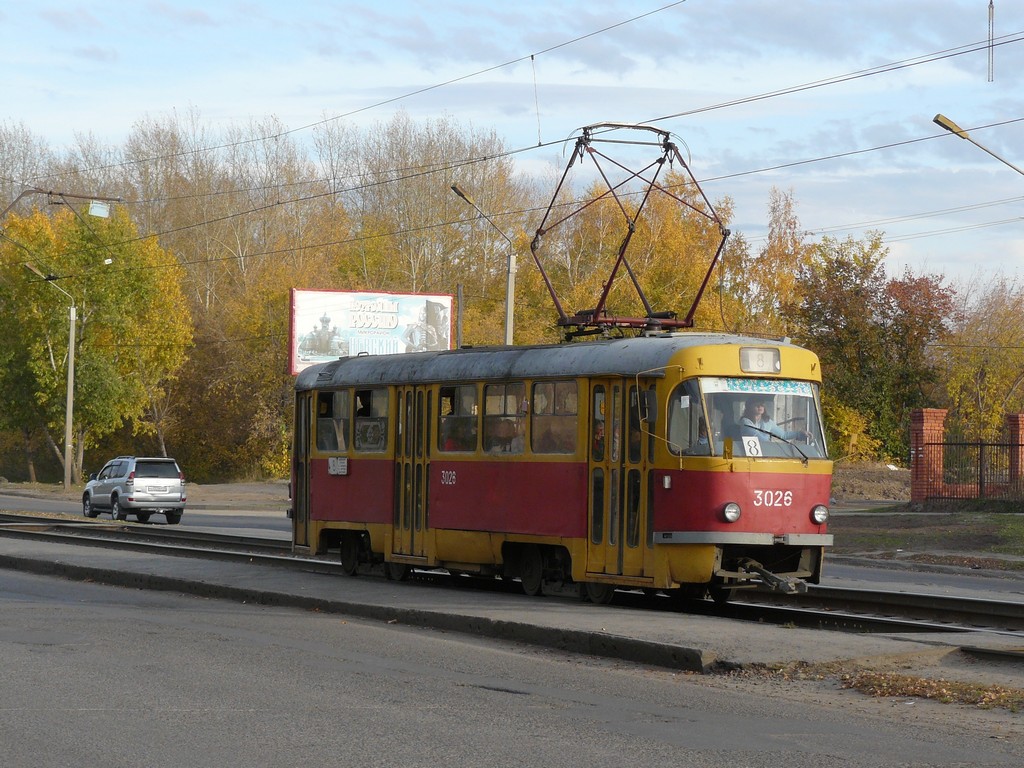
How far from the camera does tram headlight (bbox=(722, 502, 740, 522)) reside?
46.9 ft

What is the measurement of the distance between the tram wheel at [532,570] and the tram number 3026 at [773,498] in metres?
2.95

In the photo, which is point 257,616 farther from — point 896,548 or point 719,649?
point 896,548

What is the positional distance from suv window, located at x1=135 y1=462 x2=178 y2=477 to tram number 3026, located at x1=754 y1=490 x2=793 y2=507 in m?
25.3

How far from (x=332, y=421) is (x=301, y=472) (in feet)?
3.65

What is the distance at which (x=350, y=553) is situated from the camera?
19625 mm

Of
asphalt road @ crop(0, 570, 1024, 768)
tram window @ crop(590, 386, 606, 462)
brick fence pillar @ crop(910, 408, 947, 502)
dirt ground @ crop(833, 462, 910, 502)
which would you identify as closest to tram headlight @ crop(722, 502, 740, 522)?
tram window @ crop(590, 386, 606, 462)

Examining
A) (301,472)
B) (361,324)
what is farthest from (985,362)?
(301,472)

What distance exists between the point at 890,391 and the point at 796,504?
43.0m

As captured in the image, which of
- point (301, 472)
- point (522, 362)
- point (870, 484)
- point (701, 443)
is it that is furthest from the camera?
point (870, 484)

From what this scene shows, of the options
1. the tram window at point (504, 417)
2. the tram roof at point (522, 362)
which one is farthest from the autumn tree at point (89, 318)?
the tram window at point (504, 417)

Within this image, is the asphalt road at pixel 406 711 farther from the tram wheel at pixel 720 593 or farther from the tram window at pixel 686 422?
the tram wheel at pixel 720 593

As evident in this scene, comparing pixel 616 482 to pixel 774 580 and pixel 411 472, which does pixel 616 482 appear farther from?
pixel 411 472

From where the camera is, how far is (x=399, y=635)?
42.3ft

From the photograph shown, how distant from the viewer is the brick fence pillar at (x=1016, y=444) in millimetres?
34531
